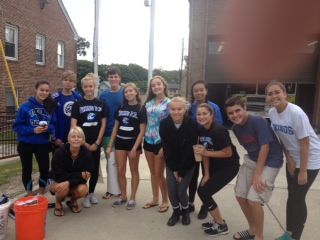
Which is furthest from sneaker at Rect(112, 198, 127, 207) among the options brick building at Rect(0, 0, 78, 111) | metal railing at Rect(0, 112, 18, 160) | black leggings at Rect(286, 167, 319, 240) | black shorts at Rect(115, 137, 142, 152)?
brick building at Rect(0, 0, 78, 111)

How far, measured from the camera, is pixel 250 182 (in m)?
3.35

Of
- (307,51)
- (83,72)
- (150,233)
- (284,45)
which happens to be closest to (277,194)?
(150,233)

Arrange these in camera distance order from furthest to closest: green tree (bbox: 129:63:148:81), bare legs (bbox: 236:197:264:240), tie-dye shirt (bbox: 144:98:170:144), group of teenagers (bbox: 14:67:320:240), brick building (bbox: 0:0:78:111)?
green tree (bbox: 129:63:148:81), brick building (bbox: 0:0:78:111), tie-dye shirt (bbox: 144:98:170:144), bare legs (bbox: 236:197:264:240), group of teenagers (bbox: 14:67:320:240)

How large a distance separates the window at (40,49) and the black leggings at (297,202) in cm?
1586

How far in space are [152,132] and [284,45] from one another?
439 inches

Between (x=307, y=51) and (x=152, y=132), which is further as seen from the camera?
(x=307, y=51)

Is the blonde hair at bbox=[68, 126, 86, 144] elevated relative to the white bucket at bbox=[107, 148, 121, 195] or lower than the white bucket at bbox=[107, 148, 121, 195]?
elevated

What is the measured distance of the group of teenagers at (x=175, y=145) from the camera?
10.2 ft

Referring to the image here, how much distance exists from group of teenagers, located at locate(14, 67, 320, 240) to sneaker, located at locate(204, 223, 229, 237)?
0.01 m

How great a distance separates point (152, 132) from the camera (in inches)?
161

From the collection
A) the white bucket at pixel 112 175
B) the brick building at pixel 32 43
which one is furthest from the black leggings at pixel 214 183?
the brick building at pixel 32 43

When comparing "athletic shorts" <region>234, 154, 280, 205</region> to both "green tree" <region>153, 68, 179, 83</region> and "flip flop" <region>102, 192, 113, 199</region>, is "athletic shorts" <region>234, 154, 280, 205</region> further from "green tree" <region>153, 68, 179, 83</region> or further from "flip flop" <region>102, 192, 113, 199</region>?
"green tree" <region>153, 68, 179, 83</region>

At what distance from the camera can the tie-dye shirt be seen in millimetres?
4027

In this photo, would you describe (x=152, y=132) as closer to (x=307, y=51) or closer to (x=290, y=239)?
(x=290, y=239)
